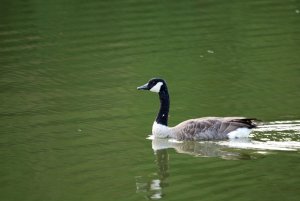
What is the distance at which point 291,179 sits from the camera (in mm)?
12422

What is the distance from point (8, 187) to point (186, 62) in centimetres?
925

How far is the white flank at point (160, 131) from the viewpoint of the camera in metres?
16.0

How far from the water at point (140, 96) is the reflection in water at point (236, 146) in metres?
0.03

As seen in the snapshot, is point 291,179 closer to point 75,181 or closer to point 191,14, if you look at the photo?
point 75,181

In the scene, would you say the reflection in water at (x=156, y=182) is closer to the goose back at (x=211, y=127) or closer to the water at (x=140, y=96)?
the water at (x=140, y=96)

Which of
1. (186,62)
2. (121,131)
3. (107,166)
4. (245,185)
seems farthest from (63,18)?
(245,185)

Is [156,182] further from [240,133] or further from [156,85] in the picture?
[156,85]

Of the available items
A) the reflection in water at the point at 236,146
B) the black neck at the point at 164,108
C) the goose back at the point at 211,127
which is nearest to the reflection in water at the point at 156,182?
the reflection in water at the point at 236,146

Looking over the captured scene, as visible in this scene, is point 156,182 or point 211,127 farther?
point 211,127

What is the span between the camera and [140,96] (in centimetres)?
1900

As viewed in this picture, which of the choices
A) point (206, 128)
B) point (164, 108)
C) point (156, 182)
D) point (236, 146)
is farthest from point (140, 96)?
point (156, 182)

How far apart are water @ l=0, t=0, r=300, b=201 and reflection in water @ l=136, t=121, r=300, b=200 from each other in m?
0.03

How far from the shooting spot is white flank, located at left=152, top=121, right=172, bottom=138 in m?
16.0

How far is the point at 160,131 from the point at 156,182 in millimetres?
3153
